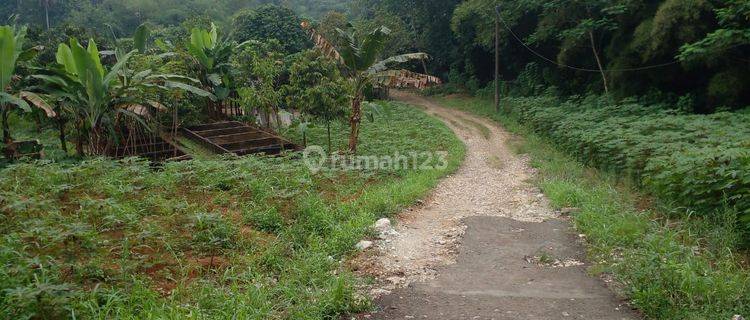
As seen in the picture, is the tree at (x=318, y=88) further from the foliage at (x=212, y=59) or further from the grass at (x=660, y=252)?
the grass at (x=660, y=252)

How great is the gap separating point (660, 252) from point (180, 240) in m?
4.66

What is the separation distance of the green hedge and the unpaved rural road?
5.07 ft

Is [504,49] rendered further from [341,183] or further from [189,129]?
[341,183]

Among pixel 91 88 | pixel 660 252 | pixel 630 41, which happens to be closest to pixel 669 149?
pixel 660 252

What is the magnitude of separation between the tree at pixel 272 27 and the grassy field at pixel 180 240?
24.6 m

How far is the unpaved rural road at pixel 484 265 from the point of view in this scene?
4375 mm

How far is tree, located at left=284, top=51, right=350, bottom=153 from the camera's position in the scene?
42.2ft

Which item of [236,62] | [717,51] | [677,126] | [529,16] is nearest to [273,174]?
[677,126]

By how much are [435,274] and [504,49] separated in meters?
26.8

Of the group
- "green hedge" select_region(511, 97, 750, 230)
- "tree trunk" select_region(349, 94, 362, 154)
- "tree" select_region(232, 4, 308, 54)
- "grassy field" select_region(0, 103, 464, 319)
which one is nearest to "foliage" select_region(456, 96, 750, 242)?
"green hedge" select_region(511, 97, 750, 230)

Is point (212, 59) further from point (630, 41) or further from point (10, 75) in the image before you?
point (630, 41)

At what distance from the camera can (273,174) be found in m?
8.13

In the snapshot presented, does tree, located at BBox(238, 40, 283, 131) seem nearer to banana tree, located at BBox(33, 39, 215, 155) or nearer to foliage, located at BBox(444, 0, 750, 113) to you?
banana tree, located at BBox(33, 39, 215, 155)

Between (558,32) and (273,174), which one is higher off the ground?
(558,32)
